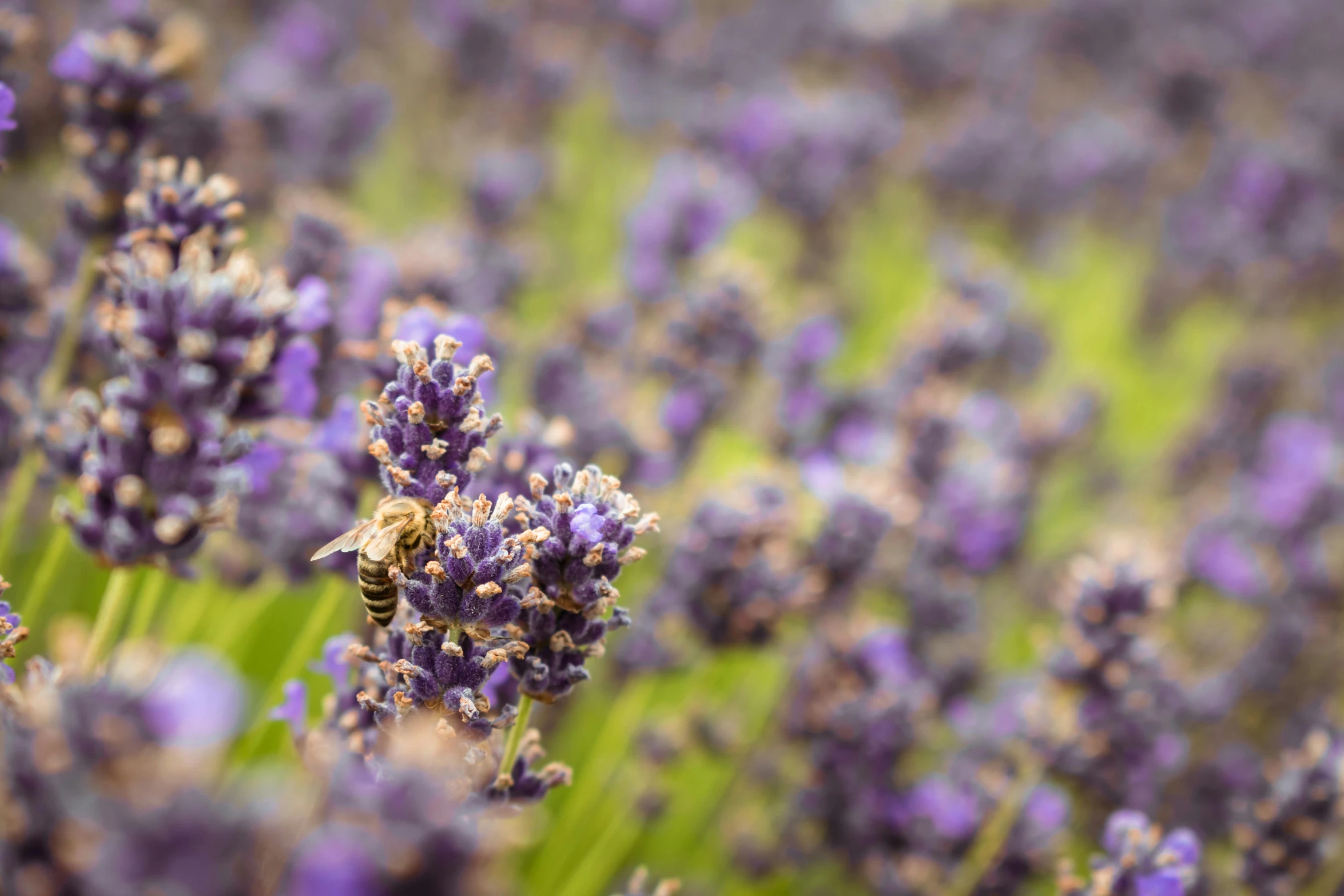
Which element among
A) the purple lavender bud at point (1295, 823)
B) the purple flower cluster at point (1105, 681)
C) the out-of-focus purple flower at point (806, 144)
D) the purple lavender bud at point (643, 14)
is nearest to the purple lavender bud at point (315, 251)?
the purple flower cluster at point (1105, 681)

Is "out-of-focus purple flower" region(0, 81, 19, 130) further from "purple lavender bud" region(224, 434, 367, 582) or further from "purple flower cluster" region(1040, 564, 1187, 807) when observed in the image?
"purple flower cluster" region(1040, 564, 1187, 807)

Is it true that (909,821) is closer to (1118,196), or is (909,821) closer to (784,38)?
(1118,196)

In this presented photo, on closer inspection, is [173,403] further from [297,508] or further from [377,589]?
[297,508]

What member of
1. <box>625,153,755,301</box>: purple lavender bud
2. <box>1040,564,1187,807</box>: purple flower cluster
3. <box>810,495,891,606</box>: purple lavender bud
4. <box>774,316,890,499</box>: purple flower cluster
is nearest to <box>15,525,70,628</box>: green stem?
<box>810,495,891,606</box>: purple lavender bud

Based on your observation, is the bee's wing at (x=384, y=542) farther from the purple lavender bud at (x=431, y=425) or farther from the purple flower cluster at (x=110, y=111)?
the purple flower cluster at (x=110, y=111)

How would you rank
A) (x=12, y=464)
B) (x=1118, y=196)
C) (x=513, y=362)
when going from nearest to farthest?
(x=12, y=464) → (x=513, y=362) → (x=1118, y=196)

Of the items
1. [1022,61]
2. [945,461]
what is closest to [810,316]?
[945,461]

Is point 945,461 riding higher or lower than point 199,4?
lower
